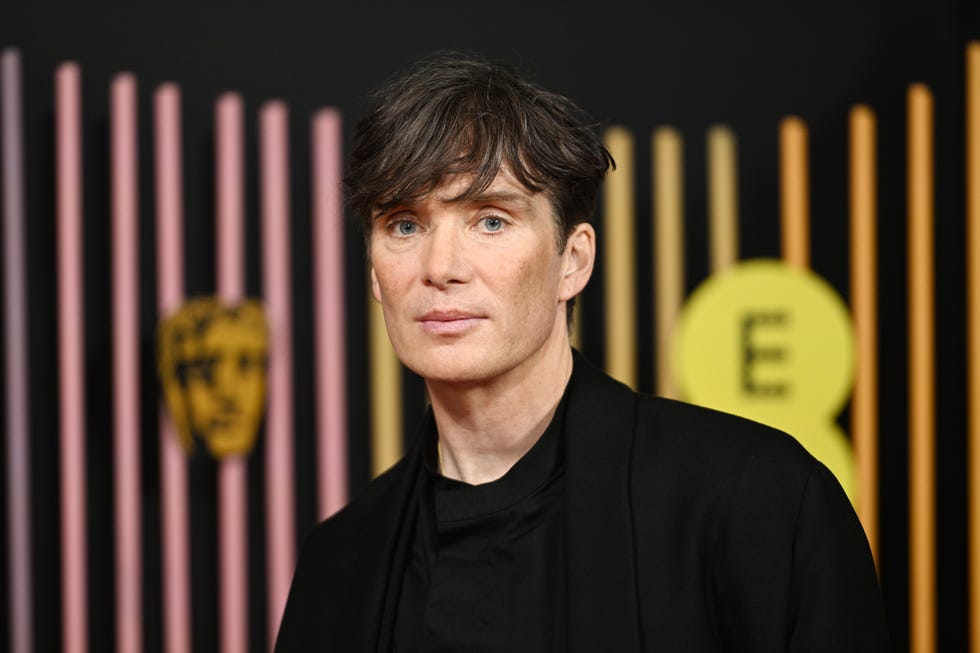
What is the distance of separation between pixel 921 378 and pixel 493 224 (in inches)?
68.1

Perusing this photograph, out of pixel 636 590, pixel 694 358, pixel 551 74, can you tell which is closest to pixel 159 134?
pixel 551 74

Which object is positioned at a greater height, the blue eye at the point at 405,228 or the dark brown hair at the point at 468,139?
the dark brown hair at the point at 468,139

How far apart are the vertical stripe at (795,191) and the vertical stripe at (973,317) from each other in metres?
0.36

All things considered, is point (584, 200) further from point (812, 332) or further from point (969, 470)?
point (969, 470)

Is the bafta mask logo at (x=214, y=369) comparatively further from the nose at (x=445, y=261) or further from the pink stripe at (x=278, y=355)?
the nose at (x=445, y=261)

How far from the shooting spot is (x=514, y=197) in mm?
1464

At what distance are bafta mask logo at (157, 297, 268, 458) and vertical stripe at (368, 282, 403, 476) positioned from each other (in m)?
0.25

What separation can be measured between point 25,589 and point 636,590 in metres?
2.05

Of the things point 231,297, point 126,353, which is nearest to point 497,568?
point 231,297

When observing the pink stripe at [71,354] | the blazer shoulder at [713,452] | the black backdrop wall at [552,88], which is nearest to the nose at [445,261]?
the blazer shoulder at [713,452]

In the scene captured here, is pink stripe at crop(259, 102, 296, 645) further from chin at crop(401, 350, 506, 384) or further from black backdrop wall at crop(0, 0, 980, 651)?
chin at crop(401, 350, 506, 384)

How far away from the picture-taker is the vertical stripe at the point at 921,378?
9.48 feet

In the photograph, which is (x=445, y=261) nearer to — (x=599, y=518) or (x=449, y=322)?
(x=449, y=322)

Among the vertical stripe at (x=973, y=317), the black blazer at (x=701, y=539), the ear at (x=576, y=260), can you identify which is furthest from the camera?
the vertical stripe at (x=973, y=317)
